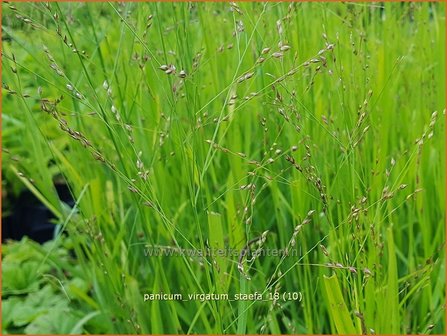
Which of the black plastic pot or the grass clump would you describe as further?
the black plastic pot

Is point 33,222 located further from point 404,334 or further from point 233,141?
point 404,334

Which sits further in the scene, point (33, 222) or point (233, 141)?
point (33, 222)

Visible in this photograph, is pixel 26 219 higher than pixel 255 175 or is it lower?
lower

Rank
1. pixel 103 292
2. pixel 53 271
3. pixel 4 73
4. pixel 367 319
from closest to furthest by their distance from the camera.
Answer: pixel 367 319, pixel 4 73, pixel 103 292, pixel 53 271

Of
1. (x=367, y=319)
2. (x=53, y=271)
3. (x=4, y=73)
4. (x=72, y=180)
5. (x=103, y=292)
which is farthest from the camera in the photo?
(x=53, y=271)

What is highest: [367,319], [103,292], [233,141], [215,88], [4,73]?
[4,73]

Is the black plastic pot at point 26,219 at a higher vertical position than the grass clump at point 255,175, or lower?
lower

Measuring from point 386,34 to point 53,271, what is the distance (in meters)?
1.16

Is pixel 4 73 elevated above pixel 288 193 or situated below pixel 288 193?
above

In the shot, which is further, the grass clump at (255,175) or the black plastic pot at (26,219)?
the black plastic pot at (26,219)

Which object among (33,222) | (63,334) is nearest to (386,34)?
(63,334)

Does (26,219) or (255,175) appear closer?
(255,175)

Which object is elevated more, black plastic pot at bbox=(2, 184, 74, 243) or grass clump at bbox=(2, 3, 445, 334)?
grass clump at bbox=(2, 3, 445, 334)

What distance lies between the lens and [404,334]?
3.58 feet
